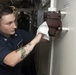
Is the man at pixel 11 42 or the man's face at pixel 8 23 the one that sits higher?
the man's face at pixel 8 23

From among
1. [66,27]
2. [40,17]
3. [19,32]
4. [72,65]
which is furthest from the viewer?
[40,17]

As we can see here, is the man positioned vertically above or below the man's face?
below

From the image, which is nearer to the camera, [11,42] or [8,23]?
[8,23]

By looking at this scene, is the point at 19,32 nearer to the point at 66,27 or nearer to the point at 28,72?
the point at 66,27

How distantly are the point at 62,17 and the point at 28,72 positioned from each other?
1372mm

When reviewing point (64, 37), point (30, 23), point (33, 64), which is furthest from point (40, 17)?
point (64, 37)

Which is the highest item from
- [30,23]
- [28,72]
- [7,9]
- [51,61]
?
[7,9]

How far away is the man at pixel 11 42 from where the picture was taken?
119 centimetres

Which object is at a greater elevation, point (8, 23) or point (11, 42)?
point (8, 23)

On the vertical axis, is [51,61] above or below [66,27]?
below

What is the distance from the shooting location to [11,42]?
1428 mm

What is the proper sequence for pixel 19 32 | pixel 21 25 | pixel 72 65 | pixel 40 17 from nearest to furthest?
pixel 72 65
pixel 19 32
pixel 40 17
pixel 21 25

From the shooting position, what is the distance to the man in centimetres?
119

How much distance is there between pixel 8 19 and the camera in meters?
1.27
